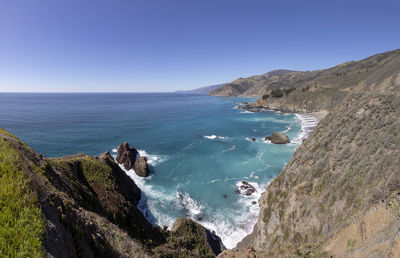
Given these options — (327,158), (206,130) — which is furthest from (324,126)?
(206,130)

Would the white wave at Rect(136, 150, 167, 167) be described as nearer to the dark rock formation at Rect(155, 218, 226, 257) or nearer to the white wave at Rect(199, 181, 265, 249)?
the white wave at Rect(199, 181, 265, 249)

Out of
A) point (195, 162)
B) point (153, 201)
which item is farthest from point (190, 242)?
point (195, 162)

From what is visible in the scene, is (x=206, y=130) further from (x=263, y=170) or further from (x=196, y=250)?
(x=196, y=250)

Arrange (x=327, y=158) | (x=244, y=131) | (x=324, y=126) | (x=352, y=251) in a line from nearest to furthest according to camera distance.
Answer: (x=352, y=251) < (x=327, y=158) < (x=324, y=126) < (x=244, y=131)

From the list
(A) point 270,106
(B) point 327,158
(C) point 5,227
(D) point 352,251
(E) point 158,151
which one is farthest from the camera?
(A) point 270,106

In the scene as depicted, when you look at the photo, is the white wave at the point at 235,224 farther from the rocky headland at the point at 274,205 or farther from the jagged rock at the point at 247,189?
the jagged rock at the point at 247,189

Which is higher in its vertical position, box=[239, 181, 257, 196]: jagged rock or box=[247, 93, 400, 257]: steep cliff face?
box=[247, 93, 400, 257]: steep cliff face

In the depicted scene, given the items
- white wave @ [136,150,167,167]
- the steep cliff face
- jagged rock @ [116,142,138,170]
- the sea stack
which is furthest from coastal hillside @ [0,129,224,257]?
white wave @ [136,150,167,167]
